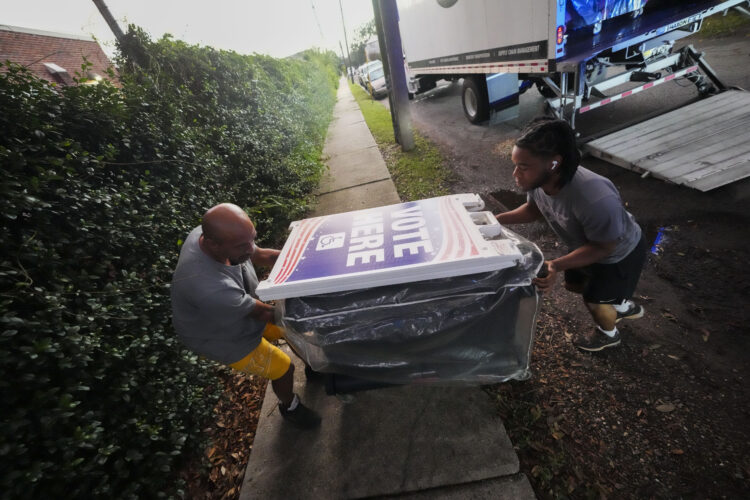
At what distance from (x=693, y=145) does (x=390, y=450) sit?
5109 mm

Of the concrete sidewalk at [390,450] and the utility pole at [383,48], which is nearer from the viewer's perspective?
the concrete sidewalk at [390,450]

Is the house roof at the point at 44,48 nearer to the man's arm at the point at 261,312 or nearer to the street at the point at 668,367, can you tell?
the man's arm at the point at 261,312

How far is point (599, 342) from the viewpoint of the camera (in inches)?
87.4

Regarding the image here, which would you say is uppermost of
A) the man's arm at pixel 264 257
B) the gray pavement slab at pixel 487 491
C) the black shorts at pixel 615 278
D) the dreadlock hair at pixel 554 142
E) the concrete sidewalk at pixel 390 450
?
the dreadlock hair at pixel 554 142

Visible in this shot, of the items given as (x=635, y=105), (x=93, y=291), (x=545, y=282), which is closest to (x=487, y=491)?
(x=545, y=282)

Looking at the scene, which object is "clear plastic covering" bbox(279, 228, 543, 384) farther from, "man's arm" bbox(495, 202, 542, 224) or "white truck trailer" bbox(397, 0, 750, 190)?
"white truck trailer" bbox(397, 0, 750, 190)

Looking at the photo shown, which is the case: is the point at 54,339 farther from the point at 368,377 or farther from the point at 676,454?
the point at 676,454

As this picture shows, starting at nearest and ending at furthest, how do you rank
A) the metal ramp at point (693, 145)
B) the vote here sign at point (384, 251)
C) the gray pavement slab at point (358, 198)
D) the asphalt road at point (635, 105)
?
the vote here sign at point (384, 251), the metal ramp at point (693, 145), the gray pavement slab at point (358, 198), the asphalt road at point (635, 105)

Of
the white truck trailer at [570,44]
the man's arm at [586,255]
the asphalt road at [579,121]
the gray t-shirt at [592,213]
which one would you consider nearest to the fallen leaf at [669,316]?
the gray t-shirt at [592,213]

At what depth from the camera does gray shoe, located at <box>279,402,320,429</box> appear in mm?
2102

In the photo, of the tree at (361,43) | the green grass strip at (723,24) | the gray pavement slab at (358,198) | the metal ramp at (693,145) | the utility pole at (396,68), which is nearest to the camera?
the metal ramp at (693,145)

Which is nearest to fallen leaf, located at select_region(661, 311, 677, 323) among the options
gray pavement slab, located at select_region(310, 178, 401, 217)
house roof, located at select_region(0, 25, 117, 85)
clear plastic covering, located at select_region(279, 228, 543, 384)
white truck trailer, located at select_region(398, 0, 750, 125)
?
clear plastic covering, located at select_region(279, 228, 543, 384)

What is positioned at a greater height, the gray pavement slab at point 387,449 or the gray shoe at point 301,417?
the gray shoe at point 301,417

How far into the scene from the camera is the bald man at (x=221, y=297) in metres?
1.63
